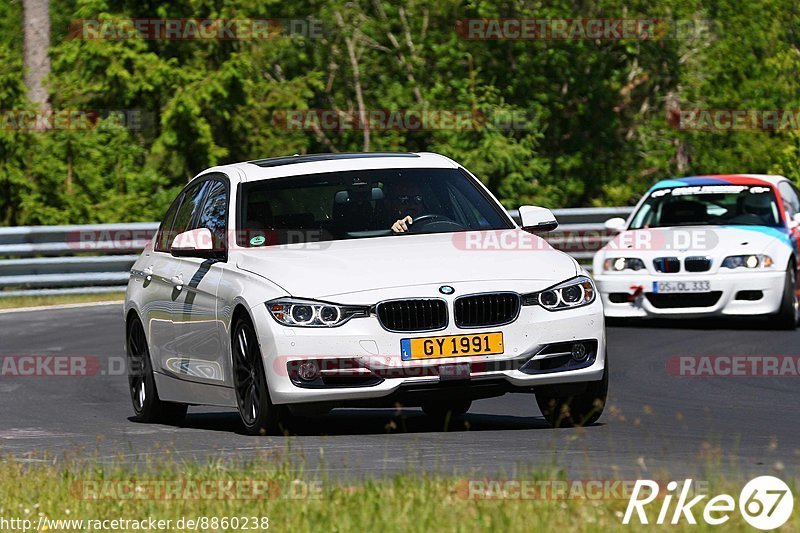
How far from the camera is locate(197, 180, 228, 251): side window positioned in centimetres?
1114

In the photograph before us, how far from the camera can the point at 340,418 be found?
38.7ft

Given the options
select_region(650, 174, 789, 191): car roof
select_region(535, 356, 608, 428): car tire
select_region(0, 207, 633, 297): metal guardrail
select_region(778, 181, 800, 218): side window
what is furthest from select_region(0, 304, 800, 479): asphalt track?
select_region(0, 207, 633, 297): metal guardrail

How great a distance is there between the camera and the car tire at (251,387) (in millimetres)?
10094

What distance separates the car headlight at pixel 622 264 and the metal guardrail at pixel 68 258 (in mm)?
8124

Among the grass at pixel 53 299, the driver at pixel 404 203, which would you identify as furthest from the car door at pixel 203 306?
the grass at pixel 53 299

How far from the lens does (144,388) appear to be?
40.3 ft

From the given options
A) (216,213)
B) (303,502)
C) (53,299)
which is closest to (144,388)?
(216,213)

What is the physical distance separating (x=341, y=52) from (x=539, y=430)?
1123 inches

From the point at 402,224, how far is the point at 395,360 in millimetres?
1394

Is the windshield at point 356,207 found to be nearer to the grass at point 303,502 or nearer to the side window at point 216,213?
the side window at point 216,213

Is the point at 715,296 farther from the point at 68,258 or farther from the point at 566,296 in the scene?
the point at 68,258

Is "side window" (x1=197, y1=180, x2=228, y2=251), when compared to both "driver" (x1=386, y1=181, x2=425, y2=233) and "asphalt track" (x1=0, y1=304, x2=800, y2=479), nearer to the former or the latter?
"driver" (x1=386, y1=181, x2=425, y2=233)

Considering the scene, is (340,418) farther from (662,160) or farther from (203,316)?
(662,160)

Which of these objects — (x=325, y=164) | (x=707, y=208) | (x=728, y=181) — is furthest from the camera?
(x=728, y=181)
